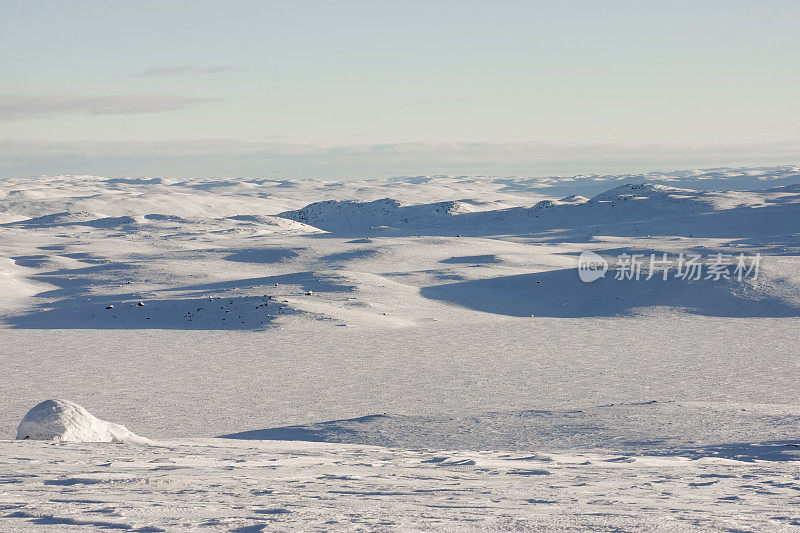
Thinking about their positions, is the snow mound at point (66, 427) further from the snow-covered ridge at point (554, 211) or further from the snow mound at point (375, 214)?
the snow mound at point (375, 214)

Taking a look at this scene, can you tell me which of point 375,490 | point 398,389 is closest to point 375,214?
point 398,389

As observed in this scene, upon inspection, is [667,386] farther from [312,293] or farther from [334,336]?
[312,293]

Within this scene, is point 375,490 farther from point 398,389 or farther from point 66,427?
point 398,389

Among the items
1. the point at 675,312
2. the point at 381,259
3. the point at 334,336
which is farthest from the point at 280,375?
the point at 381,259

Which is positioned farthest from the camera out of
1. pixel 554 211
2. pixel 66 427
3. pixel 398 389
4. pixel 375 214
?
pixel 375 214

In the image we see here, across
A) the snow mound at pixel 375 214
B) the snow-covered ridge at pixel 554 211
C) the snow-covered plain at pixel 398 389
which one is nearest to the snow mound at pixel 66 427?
the snow-covered plain at pixel 398 389

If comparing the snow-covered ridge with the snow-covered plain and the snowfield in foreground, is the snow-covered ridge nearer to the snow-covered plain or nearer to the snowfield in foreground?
the snow-covered plain

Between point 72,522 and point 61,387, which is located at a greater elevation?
point 72,522
